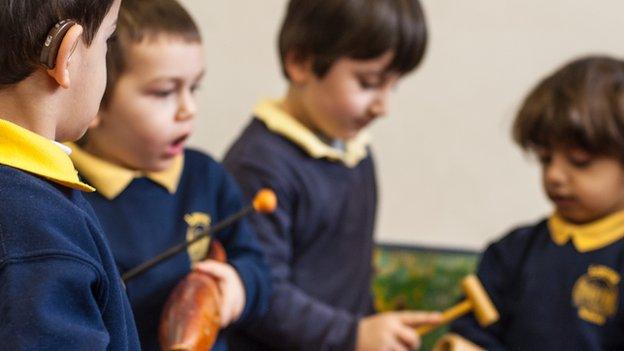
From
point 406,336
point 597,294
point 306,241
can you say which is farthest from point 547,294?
point 306,241

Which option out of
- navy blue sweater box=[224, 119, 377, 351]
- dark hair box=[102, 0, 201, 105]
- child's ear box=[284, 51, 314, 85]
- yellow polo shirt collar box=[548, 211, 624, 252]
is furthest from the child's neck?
yellow polo shirt collar box=[548, 211, 624, 252]

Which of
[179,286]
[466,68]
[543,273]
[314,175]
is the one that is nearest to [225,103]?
[466,68]

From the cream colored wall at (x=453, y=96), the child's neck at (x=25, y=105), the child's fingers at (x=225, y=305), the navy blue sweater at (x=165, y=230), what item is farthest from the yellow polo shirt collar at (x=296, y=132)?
the child's neck at (x=25, y=105)

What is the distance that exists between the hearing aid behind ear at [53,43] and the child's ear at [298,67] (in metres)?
0.66

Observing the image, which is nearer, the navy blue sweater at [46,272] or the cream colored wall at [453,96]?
the navy blue sweater at [46,272]

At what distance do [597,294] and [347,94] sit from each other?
1.23 ft

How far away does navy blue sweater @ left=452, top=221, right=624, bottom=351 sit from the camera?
1147mm

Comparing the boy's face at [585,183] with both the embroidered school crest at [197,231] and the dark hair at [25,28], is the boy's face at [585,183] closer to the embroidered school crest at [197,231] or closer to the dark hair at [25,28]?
the embroidered school crest at [197,231]

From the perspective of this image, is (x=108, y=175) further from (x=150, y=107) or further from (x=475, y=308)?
(x=475, y=308)

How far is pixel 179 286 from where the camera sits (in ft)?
2.94

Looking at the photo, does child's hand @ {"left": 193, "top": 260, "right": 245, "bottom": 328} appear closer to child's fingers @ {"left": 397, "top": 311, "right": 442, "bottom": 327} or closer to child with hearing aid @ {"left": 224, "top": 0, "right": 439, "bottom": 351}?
child with hearing aid @ {"left": 224, "top": 0, "right": 439, "bottom": 351}

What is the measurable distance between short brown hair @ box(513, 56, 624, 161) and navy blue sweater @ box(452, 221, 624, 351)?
0.39ft

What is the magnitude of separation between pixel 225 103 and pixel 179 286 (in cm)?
87

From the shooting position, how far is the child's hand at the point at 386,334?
3.87ft
